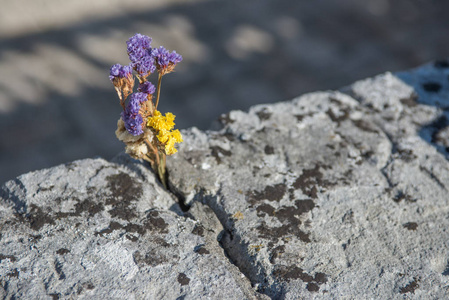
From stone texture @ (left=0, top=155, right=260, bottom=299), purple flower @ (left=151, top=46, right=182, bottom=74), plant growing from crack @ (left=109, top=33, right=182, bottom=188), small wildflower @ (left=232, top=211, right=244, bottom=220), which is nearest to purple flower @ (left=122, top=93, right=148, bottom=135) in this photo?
plant growing from crack @ (left=109, top=33, right=182, bottom=188)

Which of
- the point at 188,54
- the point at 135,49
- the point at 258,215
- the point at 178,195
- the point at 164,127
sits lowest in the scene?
the point at 258,215

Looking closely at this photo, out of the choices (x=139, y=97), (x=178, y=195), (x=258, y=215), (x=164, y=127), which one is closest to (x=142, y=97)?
(x=139, y=97)

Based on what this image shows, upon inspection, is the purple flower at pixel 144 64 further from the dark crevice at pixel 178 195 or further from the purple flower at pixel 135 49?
the dark crevice at pixel 178 195

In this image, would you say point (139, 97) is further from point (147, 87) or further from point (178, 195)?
point (178, 195)

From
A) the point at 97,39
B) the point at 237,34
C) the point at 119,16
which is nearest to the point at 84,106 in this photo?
the point at 97,39

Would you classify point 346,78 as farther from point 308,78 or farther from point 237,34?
point 237,34

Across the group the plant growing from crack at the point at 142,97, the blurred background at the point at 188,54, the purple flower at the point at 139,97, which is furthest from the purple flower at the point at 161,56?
the blurred background at the point at 188,54
